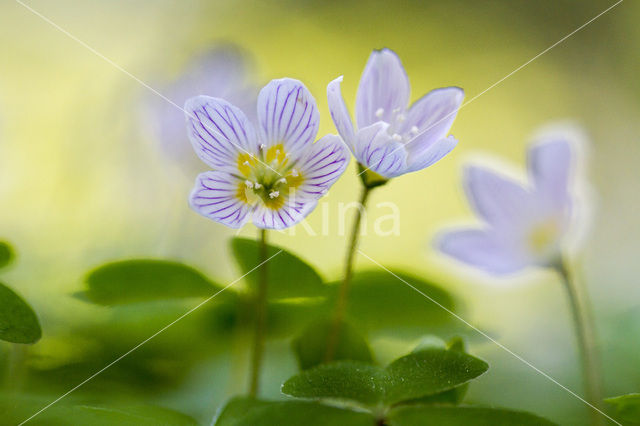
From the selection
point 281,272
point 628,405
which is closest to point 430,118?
point 281,272

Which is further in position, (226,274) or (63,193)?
(226,274)

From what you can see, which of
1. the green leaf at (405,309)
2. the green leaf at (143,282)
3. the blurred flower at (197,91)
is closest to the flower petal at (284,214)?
the green leaf at (143,282)

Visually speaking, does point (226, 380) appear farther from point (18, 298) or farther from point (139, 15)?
point (139, 15)

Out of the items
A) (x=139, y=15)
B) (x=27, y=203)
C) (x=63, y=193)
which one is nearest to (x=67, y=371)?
(x=63, y=193)

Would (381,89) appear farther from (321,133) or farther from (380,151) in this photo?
(321,133)

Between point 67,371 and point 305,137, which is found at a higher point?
point 305,137

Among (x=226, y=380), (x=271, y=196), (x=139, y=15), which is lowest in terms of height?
(x=226, y=380)
